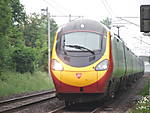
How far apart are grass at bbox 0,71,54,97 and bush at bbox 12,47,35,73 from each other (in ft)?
2.00

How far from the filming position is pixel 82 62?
11.4 meters

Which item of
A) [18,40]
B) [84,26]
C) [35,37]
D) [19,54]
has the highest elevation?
[35,37]

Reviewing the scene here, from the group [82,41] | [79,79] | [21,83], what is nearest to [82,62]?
[79,79]

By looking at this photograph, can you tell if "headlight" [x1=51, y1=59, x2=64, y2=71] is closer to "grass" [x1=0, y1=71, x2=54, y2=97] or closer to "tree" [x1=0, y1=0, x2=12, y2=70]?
"tree" [x1=0, y1=0, x2=12, y2=70]

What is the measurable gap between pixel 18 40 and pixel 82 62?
20.3 metres

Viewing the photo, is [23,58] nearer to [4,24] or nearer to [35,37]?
[4,24]

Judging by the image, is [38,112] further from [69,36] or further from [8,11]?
[8,11]

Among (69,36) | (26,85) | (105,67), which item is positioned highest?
(69,36)

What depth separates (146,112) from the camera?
9633mm

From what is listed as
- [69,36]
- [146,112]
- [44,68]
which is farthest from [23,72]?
[146,112]

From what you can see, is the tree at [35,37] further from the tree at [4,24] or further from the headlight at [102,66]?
the headlight at [102,66]

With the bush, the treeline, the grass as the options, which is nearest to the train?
the treeline

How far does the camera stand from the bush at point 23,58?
90.9ft

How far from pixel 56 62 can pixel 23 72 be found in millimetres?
17194
